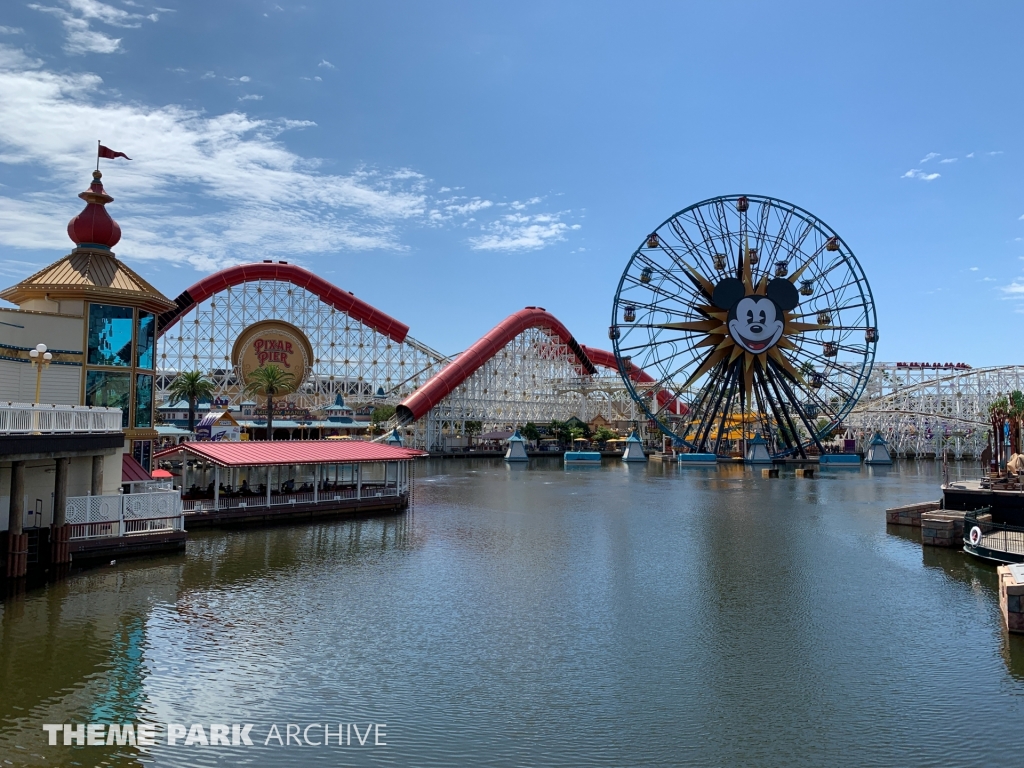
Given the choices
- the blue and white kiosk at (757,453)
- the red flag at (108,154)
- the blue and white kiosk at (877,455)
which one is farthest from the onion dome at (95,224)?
the blue and white kiosk at (877,455)

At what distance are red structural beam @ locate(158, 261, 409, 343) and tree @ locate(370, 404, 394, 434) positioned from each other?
22.9ft

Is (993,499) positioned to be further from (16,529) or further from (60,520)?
(16,529)

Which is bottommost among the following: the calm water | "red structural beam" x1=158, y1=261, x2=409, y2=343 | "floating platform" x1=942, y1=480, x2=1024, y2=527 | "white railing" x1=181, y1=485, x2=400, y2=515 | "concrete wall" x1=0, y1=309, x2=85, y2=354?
the calm water

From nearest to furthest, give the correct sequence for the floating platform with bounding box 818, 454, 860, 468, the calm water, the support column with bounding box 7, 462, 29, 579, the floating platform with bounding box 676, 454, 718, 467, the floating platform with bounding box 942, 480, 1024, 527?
the calm water → the support column with bounding box 7, 462, 29, 579 → the floating platform with bounding box 942, 480, 1024, 527 → the floating platform with bounding box 676, 454, 718, 467 → the floating platform with bounding box 818, 454, 860, 468

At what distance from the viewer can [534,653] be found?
1475 cm

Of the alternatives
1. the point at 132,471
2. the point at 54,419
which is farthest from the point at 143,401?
the point at 54,419

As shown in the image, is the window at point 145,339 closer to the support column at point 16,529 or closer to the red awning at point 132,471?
the red awning at point 132,471

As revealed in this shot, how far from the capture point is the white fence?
21844 millimetres

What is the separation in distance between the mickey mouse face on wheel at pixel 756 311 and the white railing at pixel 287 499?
35542 millimetres

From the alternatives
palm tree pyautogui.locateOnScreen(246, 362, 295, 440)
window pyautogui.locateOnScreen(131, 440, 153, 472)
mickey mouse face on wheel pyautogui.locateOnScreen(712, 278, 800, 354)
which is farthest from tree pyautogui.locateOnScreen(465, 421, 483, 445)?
window pyautogui.locateOnScreen(131, 440, 153, 472)

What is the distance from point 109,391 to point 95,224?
5851 mm

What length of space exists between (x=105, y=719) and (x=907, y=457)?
98.3 metres

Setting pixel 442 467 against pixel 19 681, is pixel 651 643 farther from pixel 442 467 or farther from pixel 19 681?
pixel 442 467

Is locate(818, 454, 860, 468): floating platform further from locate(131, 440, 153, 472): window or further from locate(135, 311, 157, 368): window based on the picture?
locate(135, 311, 157, 368): window
